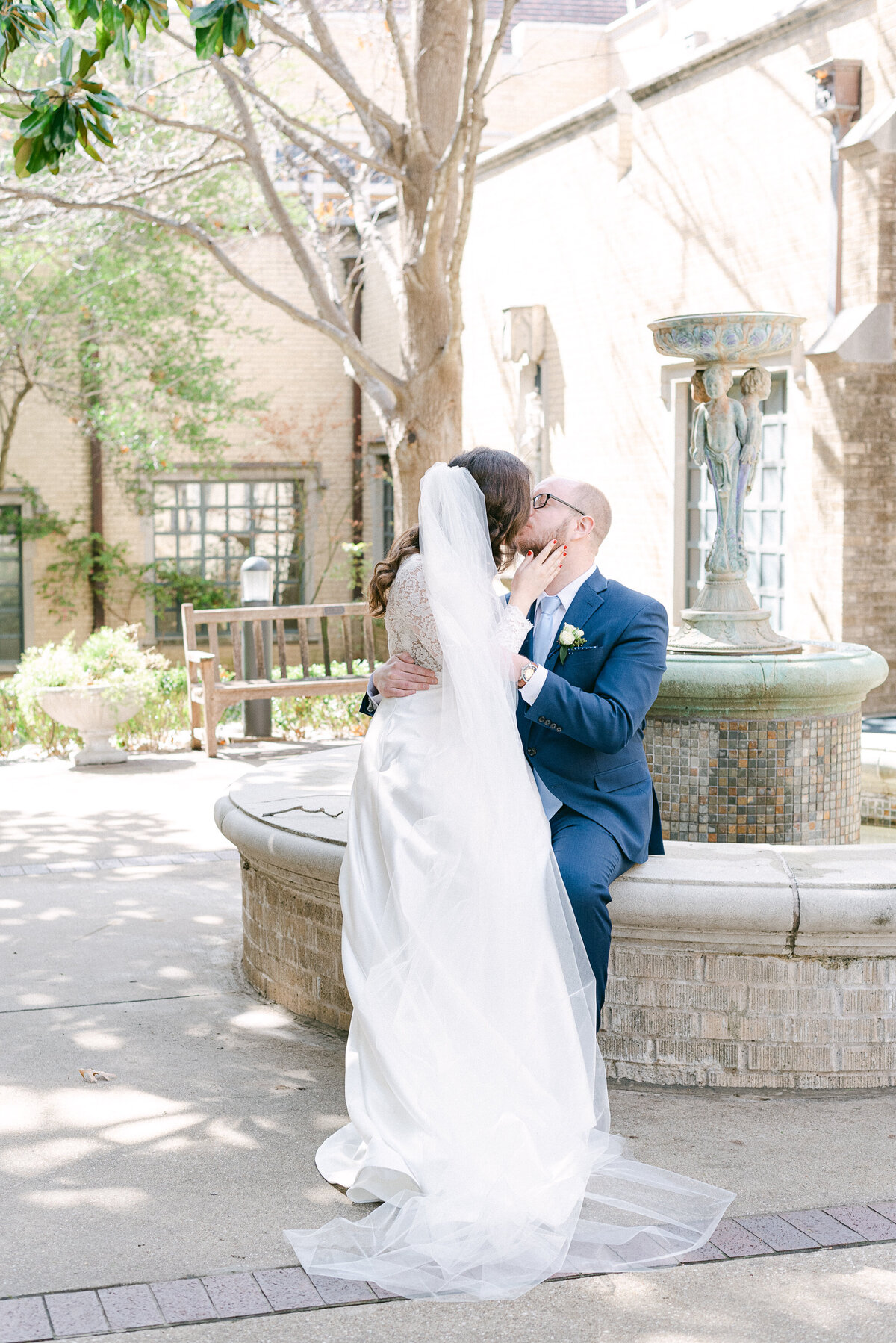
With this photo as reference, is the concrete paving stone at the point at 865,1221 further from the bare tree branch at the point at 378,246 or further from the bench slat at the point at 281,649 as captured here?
the bench slat at the point at 281,649

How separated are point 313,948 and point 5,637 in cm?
1460

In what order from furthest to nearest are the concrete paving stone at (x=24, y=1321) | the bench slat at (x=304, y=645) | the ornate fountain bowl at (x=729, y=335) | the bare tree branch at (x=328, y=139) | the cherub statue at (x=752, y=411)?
the bench slat at (x=304, y=645) < the bare tree branch at (x=328, y=139) < the cherub statue at (x=752, y=411) < the ornate fountain bowl at (x=729, y=335) < the concrete paving stone at (x=24, y=1321)

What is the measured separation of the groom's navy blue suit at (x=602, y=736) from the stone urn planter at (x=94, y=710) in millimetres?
6488

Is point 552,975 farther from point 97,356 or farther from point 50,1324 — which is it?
point 97,356

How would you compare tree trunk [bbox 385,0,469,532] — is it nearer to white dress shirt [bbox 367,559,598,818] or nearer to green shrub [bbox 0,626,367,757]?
green shrub [bbox 0,626,367,757]

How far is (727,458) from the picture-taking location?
5.81 metres

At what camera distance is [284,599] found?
19.5 m

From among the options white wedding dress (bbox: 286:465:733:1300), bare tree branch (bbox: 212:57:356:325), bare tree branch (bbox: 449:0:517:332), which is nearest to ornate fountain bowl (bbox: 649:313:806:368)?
white wedding dress (bbox: 286:465:733:1300)

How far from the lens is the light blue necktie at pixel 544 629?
4.25 meters

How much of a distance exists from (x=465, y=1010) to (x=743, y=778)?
221 cm

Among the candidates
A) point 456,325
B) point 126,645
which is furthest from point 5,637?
point 456,325

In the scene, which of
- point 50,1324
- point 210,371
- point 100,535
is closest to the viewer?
point 50,1324

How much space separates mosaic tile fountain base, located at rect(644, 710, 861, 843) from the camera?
17.8ft

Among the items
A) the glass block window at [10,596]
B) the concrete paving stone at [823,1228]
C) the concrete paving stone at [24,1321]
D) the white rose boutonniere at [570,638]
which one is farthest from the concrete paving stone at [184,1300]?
the glass block window at [10,596]
